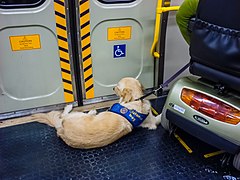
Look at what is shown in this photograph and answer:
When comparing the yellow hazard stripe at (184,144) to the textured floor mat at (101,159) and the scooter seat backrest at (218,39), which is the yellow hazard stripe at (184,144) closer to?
the textured floor mat at (101,159)

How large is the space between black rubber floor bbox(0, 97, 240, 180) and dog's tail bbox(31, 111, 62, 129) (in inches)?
3.7

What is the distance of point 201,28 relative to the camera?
1.72 meters

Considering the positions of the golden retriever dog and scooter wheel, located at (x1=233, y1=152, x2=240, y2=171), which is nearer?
scooter wheel, located at (x1=233, y1=152, x2=240, y2=171)

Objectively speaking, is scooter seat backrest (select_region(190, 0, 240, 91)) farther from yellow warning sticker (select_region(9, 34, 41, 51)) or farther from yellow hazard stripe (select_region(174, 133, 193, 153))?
yellow warning sticker (select_region(9, 34, 41, 51))

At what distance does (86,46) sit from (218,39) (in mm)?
1351

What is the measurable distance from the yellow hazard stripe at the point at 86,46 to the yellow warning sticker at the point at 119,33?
0.23 m

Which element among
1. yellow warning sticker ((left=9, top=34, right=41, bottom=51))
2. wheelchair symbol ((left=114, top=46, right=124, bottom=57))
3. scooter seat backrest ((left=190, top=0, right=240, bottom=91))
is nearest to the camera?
scooter seat backrest ((left=190, top=0, right=240, bottom=91))

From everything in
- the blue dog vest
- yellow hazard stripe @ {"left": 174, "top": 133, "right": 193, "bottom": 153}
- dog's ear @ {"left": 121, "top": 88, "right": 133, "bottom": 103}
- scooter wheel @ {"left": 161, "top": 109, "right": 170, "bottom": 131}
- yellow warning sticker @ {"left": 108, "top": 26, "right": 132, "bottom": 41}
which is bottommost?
yellow hazard stripe @ {"left": 174, "top": 133, "right": 193, "bottom": 153}

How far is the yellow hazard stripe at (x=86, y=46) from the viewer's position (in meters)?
2.42

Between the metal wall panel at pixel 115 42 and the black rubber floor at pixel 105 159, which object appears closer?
the black rubber floor at pixel 105 159

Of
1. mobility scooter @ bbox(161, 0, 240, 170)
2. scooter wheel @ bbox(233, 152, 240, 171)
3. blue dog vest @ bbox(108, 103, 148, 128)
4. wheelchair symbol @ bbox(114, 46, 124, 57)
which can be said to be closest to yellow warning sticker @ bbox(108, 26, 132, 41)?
wheelchair symbol @ bbox(114, 46, 124, 57)

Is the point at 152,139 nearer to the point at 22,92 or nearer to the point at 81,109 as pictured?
the point at 81,109

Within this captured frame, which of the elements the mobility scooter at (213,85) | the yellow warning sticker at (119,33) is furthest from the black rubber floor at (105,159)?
the yellow warning sticker at (119,33)

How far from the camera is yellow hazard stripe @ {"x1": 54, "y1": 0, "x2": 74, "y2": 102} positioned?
92.7 inches
